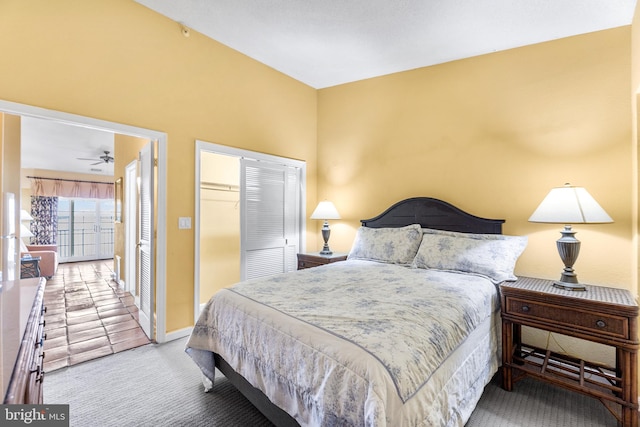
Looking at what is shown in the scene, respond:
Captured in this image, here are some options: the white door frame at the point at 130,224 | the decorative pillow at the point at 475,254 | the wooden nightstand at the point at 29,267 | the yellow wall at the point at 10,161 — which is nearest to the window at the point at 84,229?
the wooden nightstand at the point at 29,267

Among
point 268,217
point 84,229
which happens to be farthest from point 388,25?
point 84,229

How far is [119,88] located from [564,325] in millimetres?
3821

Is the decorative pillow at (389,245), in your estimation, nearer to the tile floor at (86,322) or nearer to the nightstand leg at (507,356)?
the nightstand leg at (507,356)

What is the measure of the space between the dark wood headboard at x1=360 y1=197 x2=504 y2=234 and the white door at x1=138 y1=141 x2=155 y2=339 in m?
2.41

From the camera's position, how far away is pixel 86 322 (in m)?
3.40

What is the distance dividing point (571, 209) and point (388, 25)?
2117 millimetres

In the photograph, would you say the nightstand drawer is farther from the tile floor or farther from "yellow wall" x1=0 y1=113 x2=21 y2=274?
"yellow wall" x1=0 y1=113 x2=21 y2=274

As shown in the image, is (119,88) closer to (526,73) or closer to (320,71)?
(320,71)

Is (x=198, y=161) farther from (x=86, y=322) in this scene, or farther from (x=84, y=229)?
(x=84, y=229)

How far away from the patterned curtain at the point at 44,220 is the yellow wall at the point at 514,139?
8.13 m

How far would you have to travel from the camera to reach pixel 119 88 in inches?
101

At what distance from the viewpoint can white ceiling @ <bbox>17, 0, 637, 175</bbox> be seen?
95.1 inches

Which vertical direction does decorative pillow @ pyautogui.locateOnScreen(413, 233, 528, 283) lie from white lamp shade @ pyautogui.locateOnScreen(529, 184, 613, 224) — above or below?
below

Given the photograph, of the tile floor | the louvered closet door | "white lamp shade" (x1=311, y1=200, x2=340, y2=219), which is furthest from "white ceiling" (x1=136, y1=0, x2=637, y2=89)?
the tile floor
